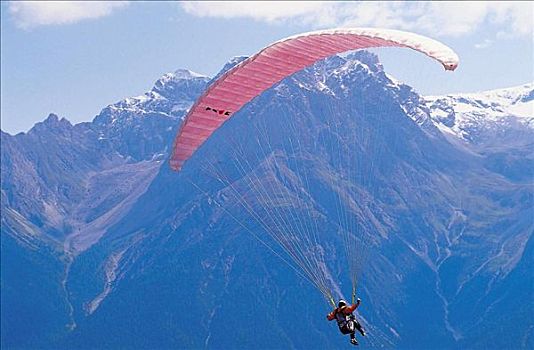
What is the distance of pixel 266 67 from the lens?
119 feet

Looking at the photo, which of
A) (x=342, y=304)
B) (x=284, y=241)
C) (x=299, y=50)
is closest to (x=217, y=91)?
(x=299, y=50)

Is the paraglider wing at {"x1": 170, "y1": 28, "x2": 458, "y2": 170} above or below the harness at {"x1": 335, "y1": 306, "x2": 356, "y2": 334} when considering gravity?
above

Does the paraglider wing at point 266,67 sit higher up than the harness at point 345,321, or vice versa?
the paraglider wing at point 266,67

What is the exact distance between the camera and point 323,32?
111 ft

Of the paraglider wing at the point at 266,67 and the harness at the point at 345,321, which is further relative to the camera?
the harness at the point at 345,321

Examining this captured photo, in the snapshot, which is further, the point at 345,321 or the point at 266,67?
the point at 266,67

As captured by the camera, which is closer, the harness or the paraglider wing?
the paraglider wing

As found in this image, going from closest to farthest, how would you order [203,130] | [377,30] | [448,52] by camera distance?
[448,52], [377,30], [203,130]

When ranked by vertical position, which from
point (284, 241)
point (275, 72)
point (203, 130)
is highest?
point (275, 72)

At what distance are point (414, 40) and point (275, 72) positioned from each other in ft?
24.0

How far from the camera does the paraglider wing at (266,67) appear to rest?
3253cm

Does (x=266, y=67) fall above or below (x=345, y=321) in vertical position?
above

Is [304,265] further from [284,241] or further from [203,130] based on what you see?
[203,130]

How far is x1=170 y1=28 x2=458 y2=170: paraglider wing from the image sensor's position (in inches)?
1281
